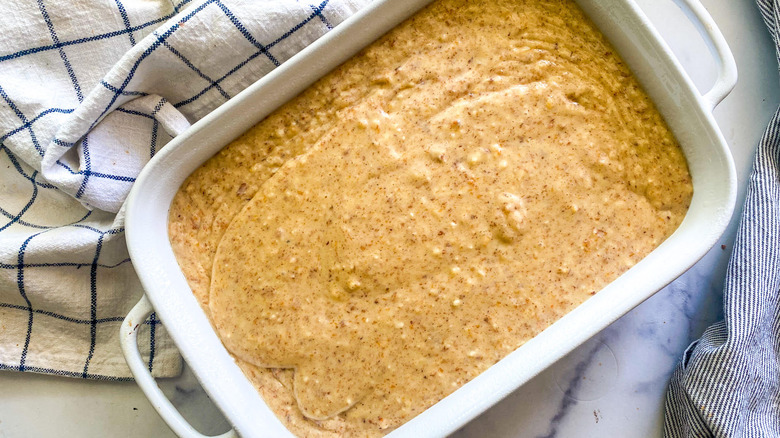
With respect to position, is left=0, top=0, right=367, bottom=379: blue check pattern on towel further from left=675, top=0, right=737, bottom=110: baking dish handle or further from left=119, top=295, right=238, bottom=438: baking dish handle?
left=675, top=0, right=737, bottom=110: baking dish handle

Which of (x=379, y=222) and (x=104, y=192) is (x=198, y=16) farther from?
(x=379, y=222)

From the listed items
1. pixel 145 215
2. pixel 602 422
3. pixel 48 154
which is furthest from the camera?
pixel 602 422

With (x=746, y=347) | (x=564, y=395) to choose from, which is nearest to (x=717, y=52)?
(x=746, y=347)

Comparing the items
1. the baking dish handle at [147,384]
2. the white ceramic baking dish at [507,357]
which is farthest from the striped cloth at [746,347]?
the baking dish handle at [147,384]

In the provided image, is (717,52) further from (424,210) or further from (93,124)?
(93,124)

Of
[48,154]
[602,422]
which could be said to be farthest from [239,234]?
[602,422]

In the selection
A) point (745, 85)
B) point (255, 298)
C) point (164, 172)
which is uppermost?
point (745, 85)

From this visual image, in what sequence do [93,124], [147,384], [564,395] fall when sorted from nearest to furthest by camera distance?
[147,384], [93,124], [564,395]

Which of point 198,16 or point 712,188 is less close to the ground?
point 198,16
